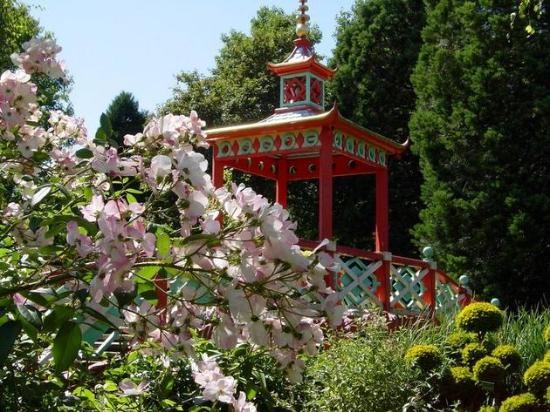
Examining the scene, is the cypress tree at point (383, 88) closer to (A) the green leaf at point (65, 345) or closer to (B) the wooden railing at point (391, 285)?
(B) the wooden railing at point (391, 285)

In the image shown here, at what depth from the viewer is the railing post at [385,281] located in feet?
30.1

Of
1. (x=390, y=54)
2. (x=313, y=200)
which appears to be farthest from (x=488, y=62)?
(x=313, y=200)

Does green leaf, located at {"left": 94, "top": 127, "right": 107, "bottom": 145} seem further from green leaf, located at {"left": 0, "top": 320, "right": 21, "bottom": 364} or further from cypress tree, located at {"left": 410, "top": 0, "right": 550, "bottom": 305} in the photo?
cypress tree, located at {"left": 410, "top": 0, "right": 550, "bottom": 305}

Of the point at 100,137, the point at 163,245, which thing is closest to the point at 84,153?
the point at 100,137

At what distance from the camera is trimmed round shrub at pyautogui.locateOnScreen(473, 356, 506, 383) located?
625 centimetres

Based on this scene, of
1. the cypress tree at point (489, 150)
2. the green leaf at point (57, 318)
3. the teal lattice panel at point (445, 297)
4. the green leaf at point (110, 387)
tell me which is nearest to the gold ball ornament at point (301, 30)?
the teal lattice panel at point (445, 297)

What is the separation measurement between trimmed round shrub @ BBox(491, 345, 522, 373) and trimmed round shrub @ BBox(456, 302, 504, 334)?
0.98 ft

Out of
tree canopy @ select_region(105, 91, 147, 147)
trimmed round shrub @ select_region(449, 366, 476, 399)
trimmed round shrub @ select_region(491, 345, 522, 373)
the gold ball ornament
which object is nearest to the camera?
trimmed round shrub @ select_region(449, 366, 476, 399)

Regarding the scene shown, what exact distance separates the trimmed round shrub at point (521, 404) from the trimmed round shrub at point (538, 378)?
0.11m

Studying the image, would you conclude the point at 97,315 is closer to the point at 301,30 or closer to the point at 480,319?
the point at 480,319

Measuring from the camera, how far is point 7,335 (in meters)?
1.57

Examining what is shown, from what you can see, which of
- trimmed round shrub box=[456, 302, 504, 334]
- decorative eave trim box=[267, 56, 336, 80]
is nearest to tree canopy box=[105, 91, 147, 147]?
decorative eave trim box=[267, 56, 336, 80]

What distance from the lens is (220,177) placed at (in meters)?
10.1

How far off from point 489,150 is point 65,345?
1348cm
